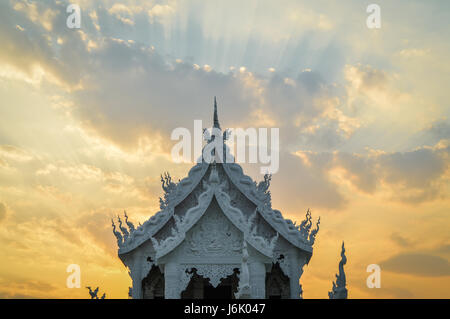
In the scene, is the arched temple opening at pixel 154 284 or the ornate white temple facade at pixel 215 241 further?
the arched temple opening at pixel 154 284

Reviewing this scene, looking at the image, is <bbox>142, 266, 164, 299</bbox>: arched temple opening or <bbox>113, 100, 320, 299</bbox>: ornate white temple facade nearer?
<bbox>113, 100, 320, 299</bbox>: ornate white temple facade

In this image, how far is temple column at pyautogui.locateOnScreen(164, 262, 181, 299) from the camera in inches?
716

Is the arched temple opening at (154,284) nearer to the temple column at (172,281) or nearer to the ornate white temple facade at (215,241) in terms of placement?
the ornate white temple facade at (215,241)

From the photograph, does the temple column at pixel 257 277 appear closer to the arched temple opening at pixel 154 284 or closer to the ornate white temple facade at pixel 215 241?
the ornate white temple facade at pixel 215 241

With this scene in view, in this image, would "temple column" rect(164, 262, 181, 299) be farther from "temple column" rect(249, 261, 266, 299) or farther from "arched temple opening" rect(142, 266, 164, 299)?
"arched temple opening" rect(142, 266, 164, 299)

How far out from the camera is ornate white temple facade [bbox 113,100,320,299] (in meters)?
18.4

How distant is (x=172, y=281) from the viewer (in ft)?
60.1

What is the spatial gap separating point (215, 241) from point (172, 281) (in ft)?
5.91

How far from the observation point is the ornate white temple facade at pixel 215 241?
60.2ft

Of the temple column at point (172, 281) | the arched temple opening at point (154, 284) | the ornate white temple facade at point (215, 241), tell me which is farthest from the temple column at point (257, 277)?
the arched temple opening at point (154, 284)

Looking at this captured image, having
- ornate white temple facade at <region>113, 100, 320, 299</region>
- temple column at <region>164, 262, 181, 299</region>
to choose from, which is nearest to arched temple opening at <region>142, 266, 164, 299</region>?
ornate white temple facade at <region>113, 100, 320, 299</region>

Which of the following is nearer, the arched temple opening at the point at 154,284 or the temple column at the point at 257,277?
the temple column at the point at 257,277
